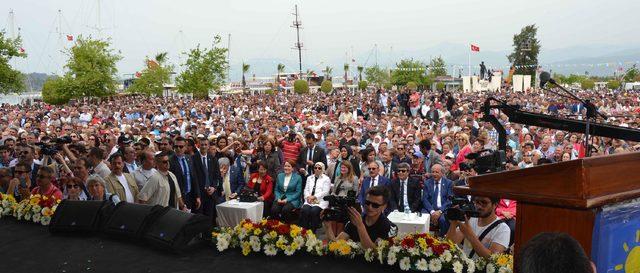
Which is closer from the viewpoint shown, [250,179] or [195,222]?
[195,222]

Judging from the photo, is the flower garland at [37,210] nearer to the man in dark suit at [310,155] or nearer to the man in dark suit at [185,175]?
the man in dark suit at [185,175]

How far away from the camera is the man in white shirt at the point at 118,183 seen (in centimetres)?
611

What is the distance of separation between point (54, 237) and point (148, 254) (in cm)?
118

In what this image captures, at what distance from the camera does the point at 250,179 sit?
888 centimetres

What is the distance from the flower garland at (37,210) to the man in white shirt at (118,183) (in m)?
0.87

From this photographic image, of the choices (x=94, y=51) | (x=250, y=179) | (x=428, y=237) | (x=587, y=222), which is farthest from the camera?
(x=94, y=51)

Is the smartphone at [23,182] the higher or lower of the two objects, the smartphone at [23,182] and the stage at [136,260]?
the lower

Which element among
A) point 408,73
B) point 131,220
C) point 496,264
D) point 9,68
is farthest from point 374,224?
point 408,73

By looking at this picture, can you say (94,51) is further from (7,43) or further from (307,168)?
(307,168)

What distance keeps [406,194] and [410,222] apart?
3.70 ft

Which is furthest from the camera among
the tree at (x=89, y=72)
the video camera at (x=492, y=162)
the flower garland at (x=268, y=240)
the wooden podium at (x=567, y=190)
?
the tree at (x=89, y=72)

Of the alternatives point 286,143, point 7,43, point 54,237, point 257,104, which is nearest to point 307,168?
point 286,143

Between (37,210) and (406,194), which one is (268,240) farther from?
(406,194)

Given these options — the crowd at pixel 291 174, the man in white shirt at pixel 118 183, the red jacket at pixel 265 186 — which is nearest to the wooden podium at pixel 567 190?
the crowd at pixel 291 174
